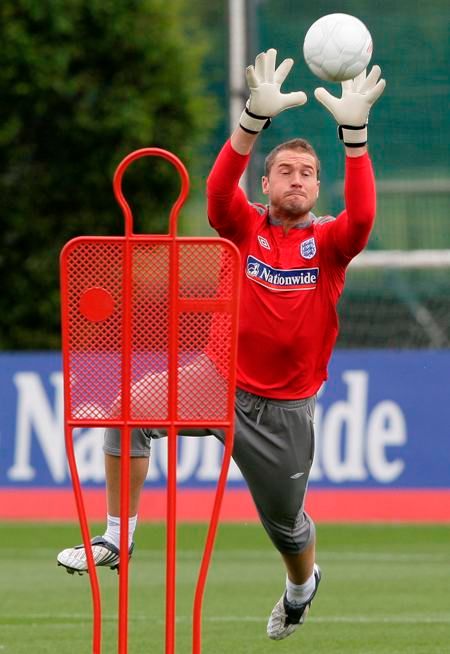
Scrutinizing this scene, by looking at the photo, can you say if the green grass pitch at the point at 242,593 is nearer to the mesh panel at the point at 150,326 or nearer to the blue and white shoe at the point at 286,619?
the blue and white shoe at the point at 286,619

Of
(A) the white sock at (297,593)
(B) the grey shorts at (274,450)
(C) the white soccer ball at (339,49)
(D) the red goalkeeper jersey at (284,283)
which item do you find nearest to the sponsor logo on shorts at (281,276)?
(D) the red goalkeeper jersey at (284,283)

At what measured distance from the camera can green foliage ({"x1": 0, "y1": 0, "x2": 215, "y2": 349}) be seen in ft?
71.1

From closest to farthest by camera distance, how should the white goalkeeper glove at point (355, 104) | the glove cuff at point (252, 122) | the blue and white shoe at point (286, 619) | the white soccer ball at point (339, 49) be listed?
the white goalkeeper glove at point (355, 104), the glove cuff at point (252, 122), the white soccer ball at point (339, 49), the blue and white shoe at point (286, 619)

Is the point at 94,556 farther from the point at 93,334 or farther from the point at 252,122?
the point at 252,122

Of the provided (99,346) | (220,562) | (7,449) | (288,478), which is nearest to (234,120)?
(7,449)

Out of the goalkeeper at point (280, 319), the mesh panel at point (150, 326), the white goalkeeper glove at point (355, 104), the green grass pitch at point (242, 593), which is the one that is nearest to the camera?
the mesh panel at point (150, 326)

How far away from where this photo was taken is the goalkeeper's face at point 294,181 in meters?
7.55

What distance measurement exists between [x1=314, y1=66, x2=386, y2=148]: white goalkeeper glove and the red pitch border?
26.2ft

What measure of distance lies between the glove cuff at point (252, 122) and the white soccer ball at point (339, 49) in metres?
0.43

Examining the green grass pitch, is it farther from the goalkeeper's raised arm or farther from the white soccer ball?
the white soccer ball

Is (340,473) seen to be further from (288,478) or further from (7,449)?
(288,478)

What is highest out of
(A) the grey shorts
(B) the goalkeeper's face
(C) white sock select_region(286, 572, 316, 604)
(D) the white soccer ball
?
(D) the white soccer ball

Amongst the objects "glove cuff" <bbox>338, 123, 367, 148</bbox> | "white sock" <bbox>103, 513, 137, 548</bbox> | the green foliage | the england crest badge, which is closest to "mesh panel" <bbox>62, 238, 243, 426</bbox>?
"glove cuff" <bbox>338, 123, 367, 148</bbox>

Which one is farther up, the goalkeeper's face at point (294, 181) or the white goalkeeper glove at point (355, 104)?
the white goalkeeper glove at point (355, 104)
